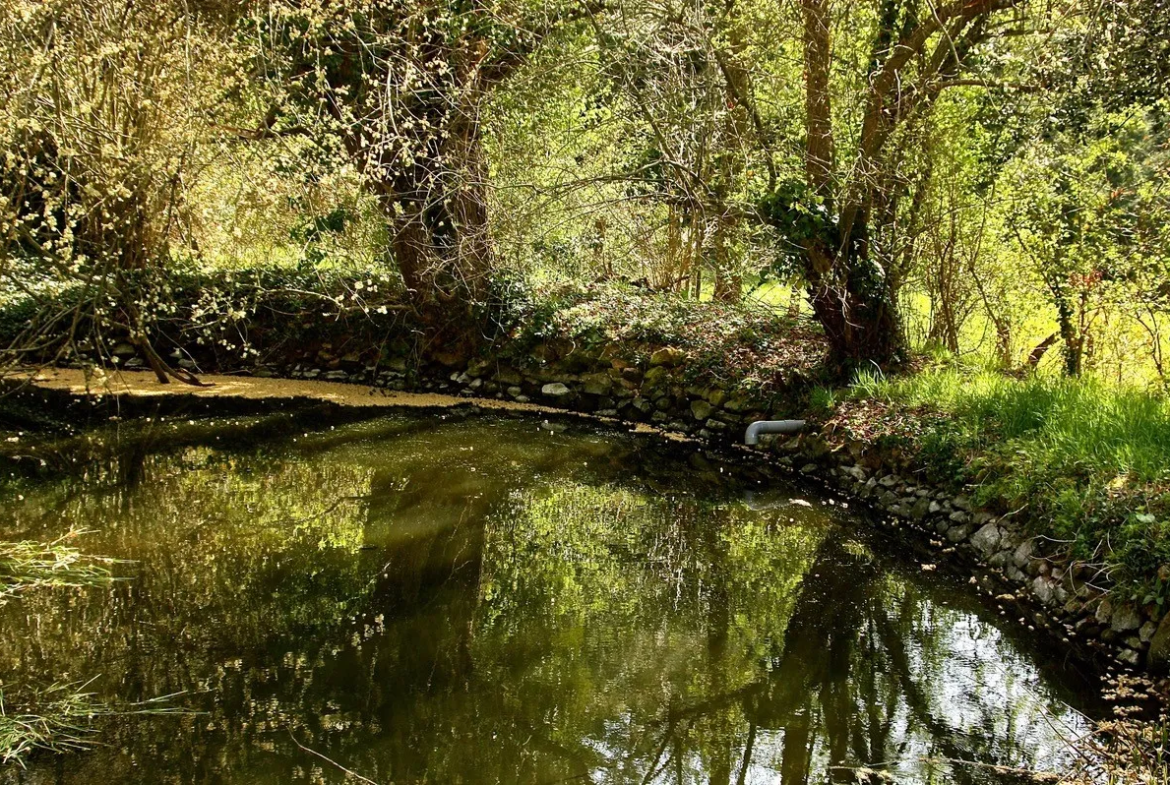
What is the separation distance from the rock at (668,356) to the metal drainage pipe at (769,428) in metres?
1.28

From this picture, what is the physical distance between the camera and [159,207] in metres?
6.80

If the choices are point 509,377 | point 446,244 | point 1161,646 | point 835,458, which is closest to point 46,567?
point 446,244

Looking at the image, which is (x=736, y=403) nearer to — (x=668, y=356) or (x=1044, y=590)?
(x=668, y=356)

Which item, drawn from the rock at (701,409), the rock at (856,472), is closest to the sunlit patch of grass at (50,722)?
the rock at (856,472)

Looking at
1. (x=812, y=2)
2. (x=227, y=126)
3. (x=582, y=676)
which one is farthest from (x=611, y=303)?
→ (x=582, y=676)

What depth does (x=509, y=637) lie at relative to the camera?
15.1 feet

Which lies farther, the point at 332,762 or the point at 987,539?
the point at 987,539

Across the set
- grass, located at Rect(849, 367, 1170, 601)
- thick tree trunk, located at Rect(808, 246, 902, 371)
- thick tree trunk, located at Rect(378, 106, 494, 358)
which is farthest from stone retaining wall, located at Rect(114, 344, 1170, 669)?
thick tree trunk, located at Rect(808, 246, 902, 371)

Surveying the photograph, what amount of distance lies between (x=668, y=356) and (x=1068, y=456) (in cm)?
451

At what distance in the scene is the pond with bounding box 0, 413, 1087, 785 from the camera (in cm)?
358

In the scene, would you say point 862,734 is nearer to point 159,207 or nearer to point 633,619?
point 633,619

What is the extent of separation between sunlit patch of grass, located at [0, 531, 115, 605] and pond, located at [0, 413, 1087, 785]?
13cm

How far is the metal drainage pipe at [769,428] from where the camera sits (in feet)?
25.8

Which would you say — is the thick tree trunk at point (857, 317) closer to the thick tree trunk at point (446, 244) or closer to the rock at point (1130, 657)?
the thick tree trunk at point (446, 244)
